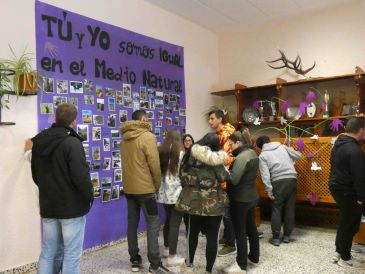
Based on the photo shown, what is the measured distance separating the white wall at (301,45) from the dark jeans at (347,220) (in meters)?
2.33

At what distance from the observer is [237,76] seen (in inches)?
226

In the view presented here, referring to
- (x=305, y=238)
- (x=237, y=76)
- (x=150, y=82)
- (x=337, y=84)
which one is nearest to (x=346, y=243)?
(x=305, y=238)

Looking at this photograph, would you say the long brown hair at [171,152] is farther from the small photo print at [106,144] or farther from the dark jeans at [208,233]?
the small photo print at [106,144]

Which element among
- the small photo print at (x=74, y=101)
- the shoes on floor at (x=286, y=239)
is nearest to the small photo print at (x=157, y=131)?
the small photo print at (x=74, y=101)

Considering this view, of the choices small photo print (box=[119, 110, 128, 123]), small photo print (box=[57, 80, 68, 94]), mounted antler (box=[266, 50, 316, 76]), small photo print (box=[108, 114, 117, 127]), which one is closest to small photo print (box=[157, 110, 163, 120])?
small photo print (box=[119, 110, 128, 123])

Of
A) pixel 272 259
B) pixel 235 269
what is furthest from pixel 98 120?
pixel 272 259

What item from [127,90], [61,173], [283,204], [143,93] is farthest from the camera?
[143,93]

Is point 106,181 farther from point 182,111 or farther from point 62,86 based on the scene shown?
point 182,111

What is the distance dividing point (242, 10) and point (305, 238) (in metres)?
3.06

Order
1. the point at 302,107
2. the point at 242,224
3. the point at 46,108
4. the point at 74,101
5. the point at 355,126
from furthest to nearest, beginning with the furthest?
the point at 302,107, the point at 74,101, the point at 46,108, the point at 355,126, the point at 242,224

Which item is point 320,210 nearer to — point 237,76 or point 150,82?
point 237,76

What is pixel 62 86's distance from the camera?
3.52 metres

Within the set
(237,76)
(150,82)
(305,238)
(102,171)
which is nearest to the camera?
(102,171)

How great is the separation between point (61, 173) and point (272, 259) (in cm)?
220
